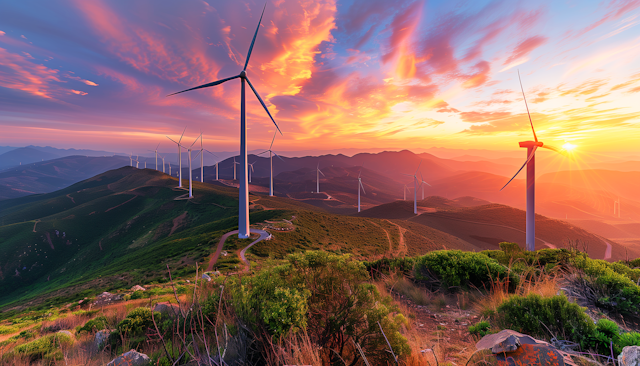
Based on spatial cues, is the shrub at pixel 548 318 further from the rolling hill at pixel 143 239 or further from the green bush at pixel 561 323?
the rolling hill at pixel 143 239

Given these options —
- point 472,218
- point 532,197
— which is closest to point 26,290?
point 532,197

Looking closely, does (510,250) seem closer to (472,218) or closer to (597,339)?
(597,339)

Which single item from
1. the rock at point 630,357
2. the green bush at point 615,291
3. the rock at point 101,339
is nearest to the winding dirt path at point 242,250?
the rock at point 101,339

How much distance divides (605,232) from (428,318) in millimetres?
269745

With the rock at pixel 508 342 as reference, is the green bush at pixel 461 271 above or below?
below

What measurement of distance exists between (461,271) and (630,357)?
29.3 ft

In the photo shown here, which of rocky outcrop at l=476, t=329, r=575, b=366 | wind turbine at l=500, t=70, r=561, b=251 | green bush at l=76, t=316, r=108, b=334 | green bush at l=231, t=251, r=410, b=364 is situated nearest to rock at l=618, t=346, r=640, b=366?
rocky outcrop at l=476, t=329, r=575, b=366

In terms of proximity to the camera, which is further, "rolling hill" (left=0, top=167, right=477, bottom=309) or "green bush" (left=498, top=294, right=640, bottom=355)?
"rolling hill" (left=0, top=167, right=477, bottom=309)

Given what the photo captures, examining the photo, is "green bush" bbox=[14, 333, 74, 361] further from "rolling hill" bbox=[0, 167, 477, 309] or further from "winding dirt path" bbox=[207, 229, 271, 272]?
"rolling hill" bbox=[0, 167, 477, 309]

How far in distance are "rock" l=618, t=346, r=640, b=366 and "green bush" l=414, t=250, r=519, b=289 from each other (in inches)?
316

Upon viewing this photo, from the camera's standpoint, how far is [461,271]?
1302 centimetres

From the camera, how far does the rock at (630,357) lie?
435 cm

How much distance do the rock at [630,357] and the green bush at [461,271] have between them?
8.04 metres

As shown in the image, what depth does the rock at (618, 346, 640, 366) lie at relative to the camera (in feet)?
14.3
